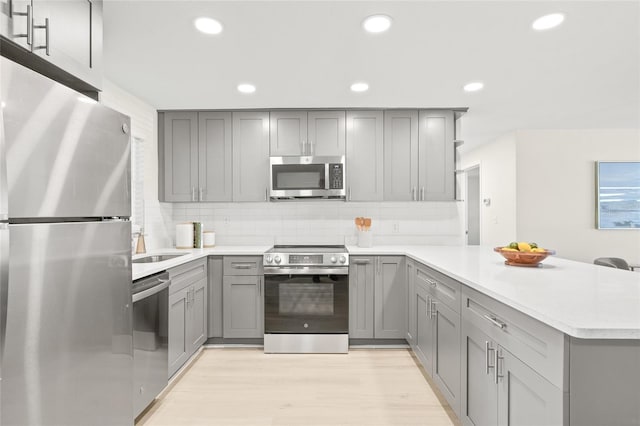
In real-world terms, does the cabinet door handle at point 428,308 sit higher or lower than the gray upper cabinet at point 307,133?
lower

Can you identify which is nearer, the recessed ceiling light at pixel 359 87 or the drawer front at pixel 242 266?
the recessed ceiling light at pixel 359 87

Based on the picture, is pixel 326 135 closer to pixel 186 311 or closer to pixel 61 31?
pixel 186 311

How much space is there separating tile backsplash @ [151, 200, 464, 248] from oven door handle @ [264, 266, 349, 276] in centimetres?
73

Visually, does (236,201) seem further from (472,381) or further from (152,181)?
(472,381)

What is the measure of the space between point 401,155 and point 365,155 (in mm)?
394

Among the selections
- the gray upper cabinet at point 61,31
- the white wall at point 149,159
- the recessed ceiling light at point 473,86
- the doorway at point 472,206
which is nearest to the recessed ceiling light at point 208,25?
the gray upper cabinet at point 61,31

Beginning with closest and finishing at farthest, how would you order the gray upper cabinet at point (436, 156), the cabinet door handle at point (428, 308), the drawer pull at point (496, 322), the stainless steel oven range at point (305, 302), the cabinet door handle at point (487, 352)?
the drawer pull at point (496, 322) < the cabinet door handle at point (487, 352) < the cabinet door handle at point (428, 308) < the stainless steel oven range at point (305, 302) < the gray upper cabinet at point (436, 156)

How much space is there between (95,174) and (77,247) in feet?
0.94

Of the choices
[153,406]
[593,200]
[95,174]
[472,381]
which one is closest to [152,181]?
[153,406]

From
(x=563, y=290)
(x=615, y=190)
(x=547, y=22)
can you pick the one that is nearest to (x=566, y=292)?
(x=563, y=290)

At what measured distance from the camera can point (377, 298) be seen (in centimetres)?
320

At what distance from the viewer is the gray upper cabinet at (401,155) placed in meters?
3.56

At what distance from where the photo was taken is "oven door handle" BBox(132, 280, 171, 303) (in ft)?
6.12

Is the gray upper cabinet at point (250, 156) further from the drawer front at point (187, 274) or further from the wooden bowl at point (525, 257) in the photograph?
the wooden bowl at point (525, 257)
